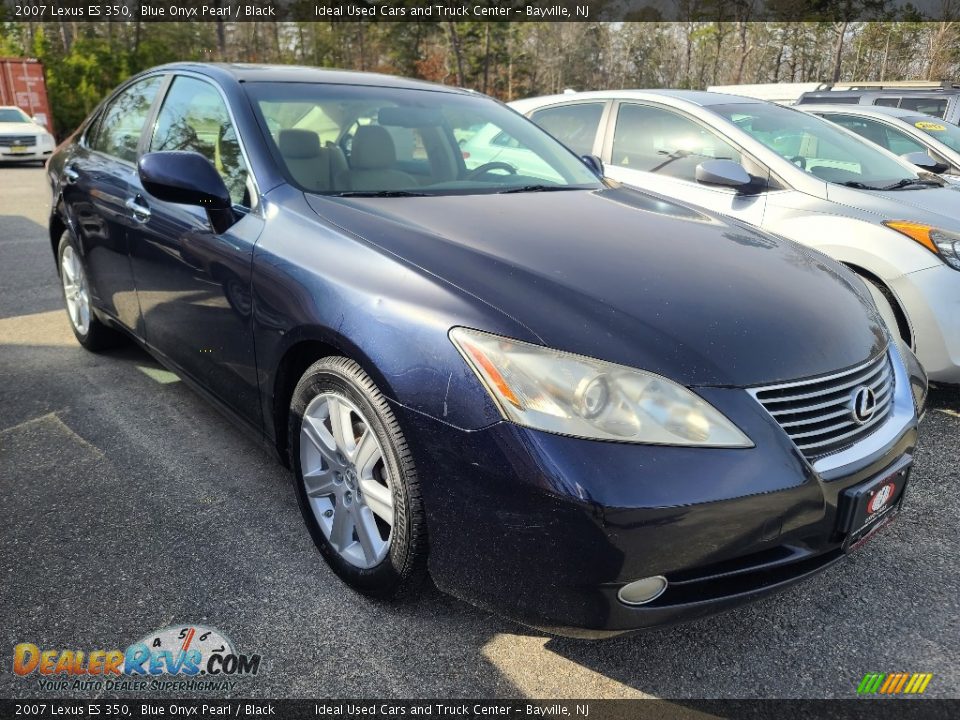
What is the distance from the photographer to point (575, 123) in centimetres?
529

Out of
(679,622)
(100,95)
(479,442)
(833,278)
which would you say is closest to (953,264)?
(833,278)

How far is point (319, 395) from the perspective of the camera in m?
2.17

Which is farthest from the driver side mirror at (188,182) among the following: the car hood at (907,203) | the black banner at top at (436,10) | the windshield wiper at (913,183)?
the black banner at top at (436,10)

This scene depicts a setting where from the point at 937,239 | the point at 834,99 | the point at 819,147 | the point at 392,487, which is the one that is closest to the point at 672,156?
the point at 819,147

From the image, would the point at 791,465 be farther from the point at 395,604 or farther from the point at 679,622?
the point at 395,604

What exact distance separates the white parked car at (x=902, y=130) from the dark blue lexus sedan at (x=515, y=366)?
5375 millimetres

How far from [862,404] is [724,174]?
2.39 meters

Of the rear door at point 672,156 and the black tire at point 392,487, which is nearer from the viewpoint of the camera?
the black tire at point 392,487

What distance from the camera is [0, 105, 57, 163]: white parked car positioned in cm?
1633

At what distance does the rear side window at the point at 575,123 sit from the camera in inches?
203

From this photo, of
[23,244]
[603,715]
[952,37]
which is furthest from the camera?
[952,37]

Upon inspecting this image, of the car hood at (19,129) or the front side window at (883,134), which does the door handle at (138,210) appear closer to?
the front side window at (883,134)

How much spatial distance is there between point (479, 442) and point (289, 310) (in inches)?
32.0

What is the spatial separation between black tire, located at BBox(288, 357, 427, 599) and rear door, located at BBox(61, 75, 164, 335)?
156 centimetres
